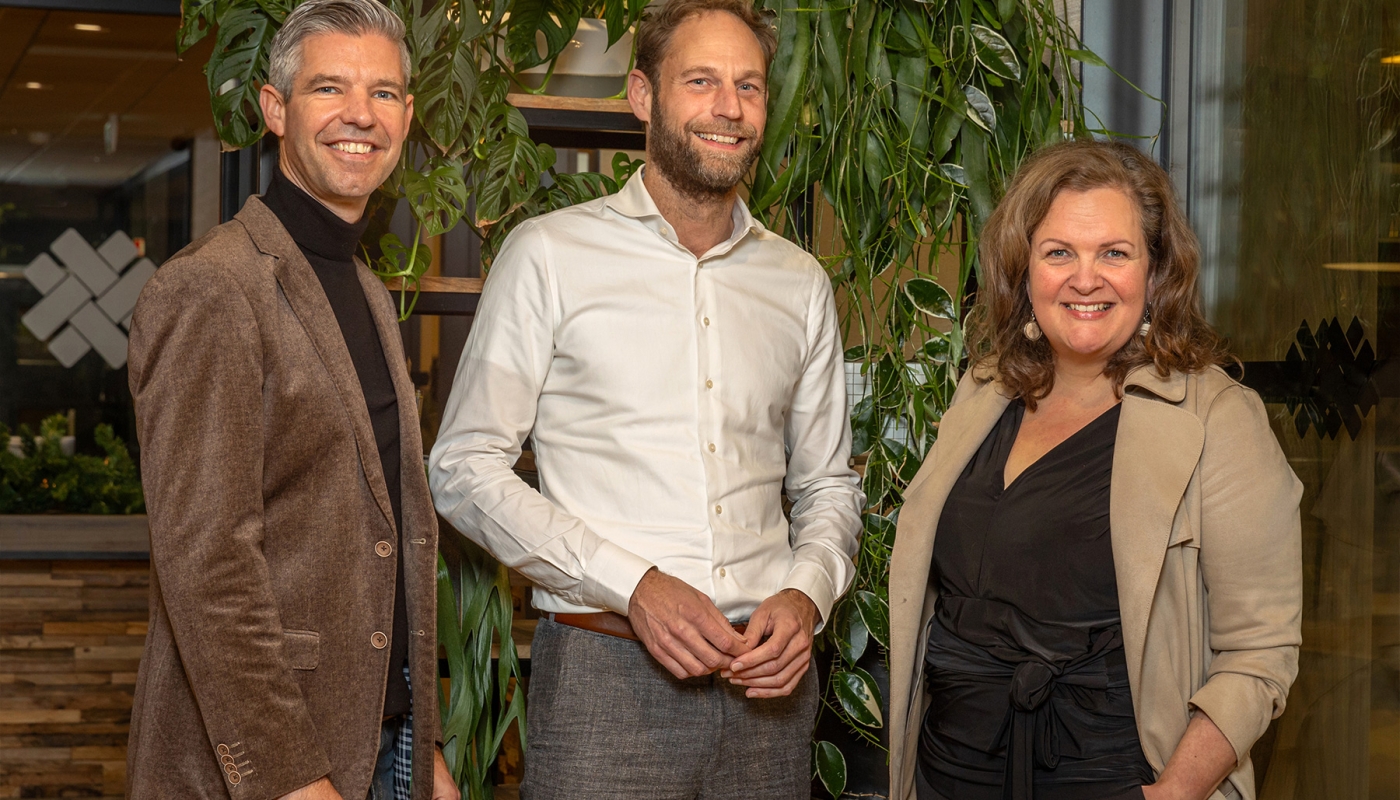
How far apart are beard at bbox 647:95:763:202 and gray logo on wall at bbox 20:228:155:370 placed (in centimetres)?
447

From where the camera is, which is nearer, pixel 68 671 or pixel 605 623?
pixel 605 623

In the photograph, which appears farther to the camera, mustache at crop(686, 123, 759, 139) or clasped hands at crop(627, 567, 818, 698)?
mustache at crop(686, 123, 759, 139)

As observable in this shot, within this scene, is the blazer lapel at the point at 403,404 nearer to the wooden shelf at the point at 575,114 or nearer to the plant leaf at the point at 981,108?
the wooden shelf at the point at 575,114

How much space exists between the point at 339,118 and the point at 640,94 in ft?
1.62

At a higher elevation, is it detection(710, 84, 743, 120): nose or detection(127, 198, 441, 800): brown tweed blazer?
detection(710, 84, 743, 120): nose

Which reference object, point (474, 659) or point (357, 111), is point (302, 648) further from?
point (357, 111)

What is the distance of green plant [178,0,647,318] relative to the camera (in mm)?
1886

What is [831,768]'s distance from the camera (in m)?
1.99

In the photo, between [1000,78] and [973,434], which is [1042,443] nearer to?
[973,434]

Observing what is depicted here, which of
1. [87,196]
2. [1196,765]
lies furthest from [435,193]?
[87,196]

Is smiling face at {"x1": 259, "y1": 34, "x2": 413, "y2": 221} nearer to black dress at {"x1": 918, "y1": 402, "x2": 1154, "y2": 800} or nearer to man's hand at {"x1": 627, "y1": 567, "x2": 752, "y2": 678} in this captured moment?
man's hand at {"x1": 627, "y1": 567, "x2": 752, "y2": 678}

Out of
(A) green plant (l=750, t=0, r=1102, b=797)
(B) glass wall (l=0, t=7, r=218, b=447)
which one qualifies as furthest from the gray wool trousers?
(B) glass wall (l=0, t=7, r=218, b=447)

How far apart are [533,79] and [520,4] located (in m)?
0.42

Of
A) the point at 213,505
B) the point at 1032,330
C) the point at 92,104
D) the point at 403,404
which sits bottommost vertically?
the point at 213,505
